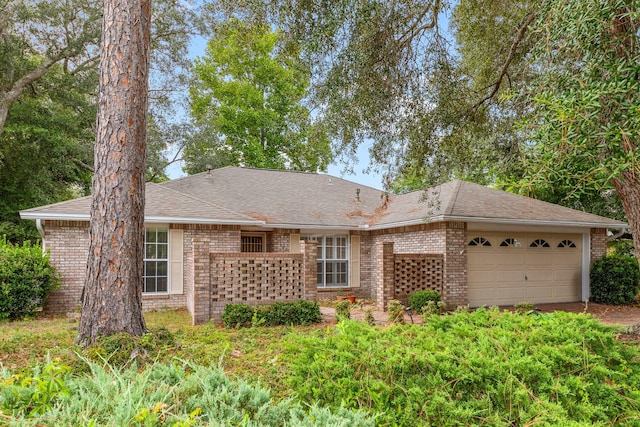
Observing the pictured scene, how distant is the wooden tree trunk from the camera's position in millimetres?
5262

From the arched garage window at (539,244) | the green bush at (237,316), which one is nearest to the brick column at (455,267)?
the arched garage window at (539,244)

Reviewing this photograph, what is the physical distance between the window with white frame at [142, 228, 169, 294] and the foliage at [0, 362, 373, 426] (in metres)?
10.0

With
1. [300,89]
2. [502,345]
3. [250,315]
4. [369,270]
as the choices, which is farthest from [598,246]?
[300,89]

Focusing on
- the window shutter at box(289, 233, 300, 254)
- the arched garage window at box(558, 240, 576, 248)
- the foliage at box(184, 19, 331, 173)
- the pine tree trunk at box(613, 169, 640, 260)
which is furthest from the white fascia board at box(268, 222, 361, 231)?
the foliage at box(184, 19, 331, 173)

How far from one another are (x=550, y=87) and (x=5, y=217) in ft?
68.0

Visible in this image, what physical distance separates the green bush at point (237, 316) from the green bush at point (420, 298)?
4.48 metres

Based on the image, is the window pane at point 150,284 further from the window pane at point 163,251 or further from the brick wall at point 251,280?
A: the brick wall at point 251,280

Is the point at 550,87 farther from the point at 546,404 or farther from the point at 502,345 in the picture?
the point at 546,404

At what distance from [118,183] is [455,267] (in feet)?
31.1

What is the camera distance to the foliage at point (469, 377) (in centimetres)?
237

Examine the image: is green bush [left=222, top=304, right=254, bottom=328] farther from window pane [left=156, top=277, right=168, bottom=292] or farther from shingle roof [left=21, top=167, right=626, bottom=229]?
window pane [left=156, top=277, right=168, bottom=292]

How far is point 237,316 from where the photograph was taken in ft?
28.4

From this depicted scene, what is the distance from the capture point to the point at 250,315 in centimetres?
883

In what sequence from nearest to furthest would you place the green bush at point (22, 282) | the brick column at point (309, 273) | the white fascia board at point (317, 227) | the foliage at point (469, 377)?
the foliage at point (469, 377) → the green bush at point (22, 282) → the brick column at point (309, 273) → the white fascia board at point (317, 227)
